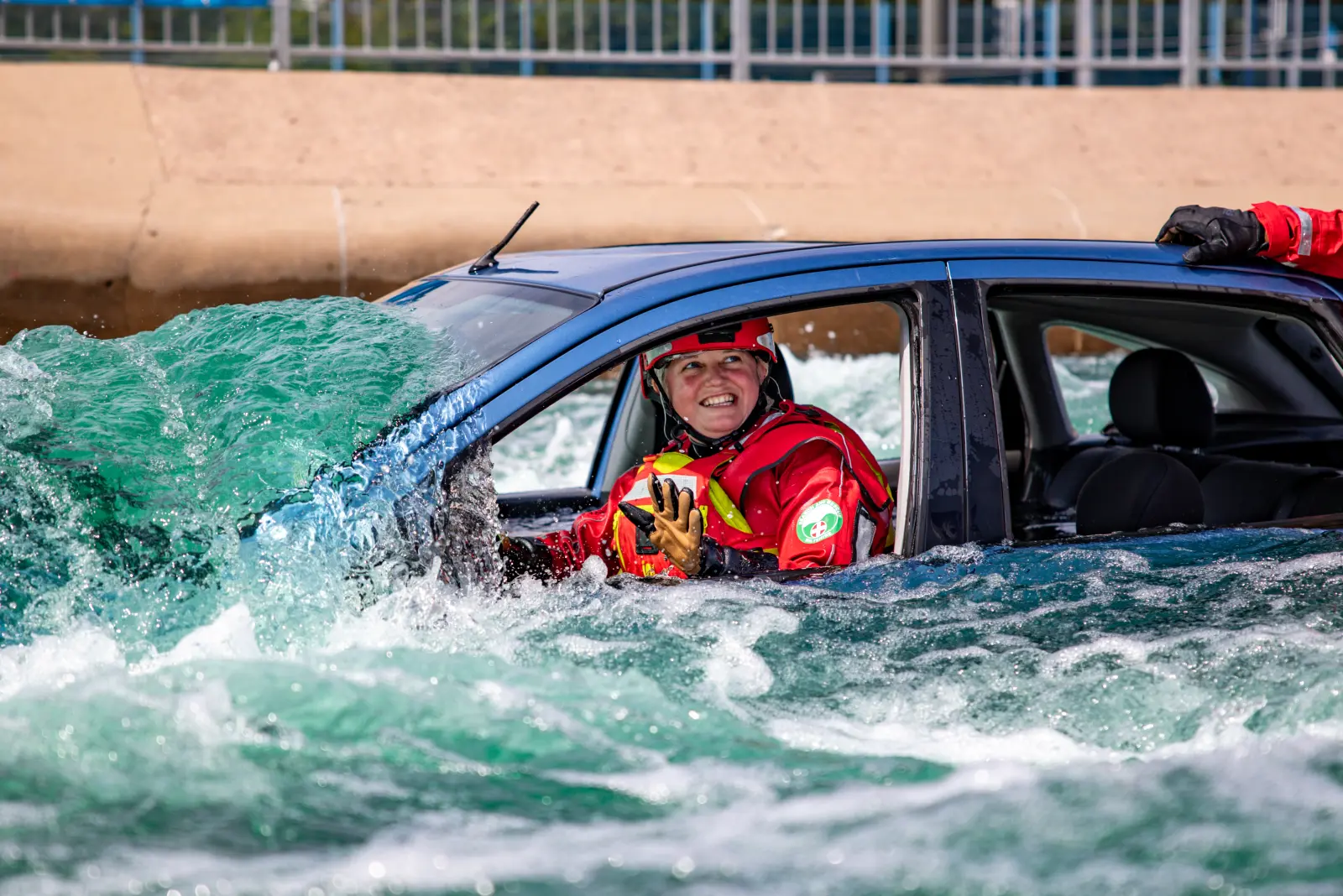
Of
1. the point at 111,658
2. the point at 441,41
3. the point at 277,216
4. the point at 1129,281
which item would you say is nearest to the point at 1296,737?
the point at 1129,281

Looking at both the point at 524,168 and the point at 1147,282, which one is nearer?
the point at 1147,282

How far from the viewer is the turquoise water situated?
7.58 feet

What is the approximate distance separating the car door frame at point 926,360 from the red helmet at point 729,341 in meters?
0.34

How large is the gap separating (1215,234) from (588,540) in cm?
163

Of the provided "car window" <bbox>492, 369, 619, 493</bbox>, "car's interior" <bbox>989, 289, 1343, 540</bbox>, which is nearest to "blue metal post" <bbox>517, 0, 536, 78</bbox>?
"car window" <bbox>492, 369, 619, 493</bbox>

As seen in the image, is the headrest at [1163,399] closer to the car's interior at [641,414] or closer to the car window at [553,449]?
the car's interior at [641,414]

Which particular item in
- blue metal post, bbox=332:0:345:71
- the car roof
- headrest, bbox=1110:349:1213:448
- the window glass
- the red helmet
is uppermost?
blue metal post, bbox=332:0:345:71

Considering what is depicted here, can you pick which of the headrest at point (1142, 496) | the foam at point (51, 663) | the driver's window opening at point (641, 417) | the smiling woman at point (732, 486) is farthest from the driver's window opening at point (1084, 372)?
the foam at point (51, 663)

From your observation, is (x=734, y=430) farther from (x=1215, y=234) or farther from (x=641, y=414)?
(x=1215, y=234)

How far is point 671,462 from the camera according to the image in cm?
372

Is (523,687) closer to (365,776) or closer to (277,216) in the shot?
(365,776)

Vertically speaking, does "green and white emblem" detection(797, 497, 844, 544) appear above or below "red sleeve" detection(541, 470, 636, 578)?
above

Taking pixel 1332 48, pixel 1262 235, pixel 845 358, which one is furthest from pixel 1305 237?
pixel 1332 48

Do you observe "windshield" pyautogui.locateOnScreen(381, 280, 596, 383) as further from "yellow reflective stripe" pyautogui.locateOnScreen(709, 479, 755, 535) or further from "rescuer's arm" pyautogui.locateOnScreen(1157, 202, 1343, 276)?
"rescuer's arm" pyautogui.locateOnScreen(1157, 202, 1343, 276)
